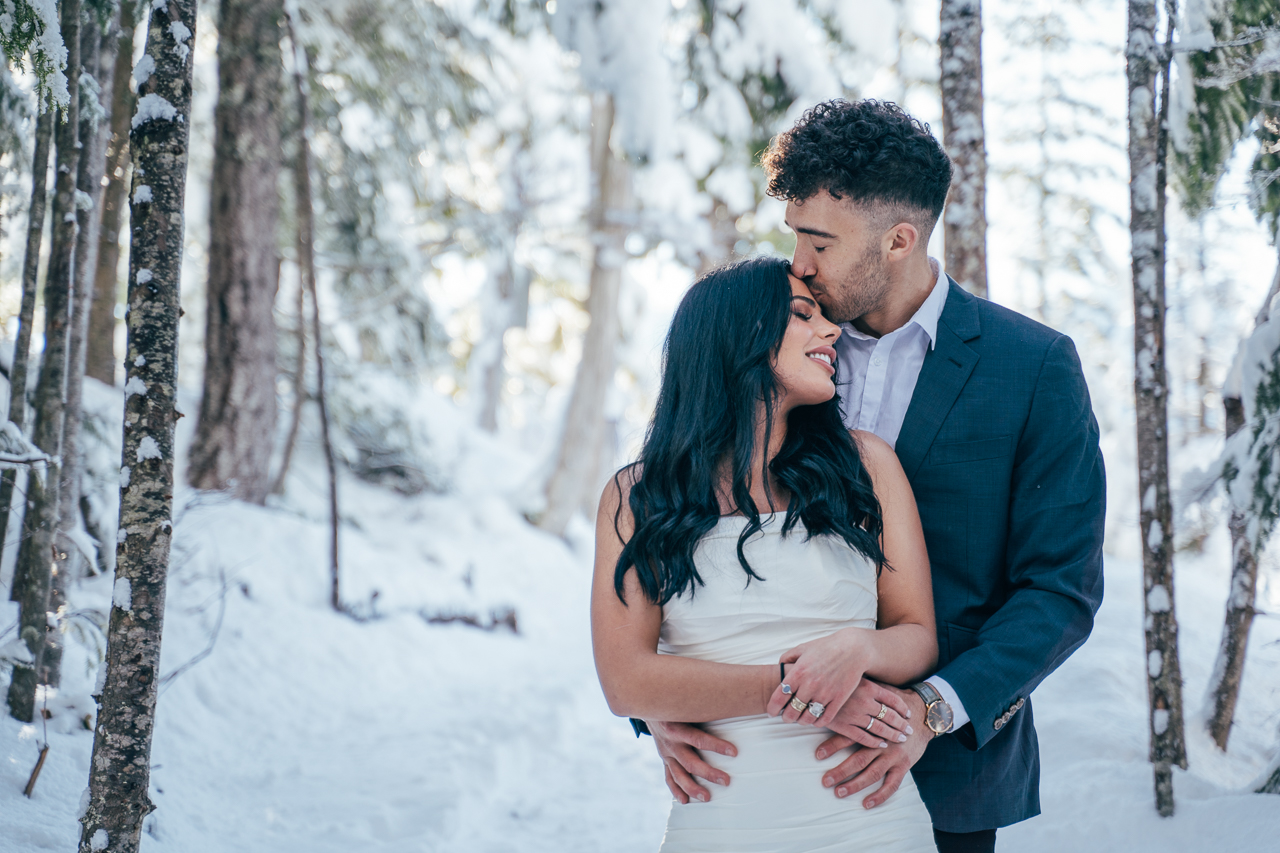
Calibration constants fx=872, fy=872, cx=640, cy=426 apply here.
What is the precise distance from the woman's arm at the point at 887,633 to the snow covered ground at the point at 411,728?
1547 millimetres

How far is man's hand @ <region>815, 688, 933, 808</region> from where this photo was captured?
1.80m

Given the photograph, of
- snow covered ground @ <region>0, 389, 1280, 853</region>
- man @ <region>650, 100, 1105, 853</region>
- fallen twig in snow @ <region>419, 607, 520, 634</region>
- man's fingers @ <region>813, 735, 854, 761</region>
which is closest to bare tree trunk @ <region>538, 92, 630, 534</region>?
fallen twig in snow @ <region>419, 607, 520, 634</region>

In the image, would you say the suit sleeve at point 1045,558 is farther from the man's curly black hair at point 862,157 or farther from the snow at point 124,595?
the snow at point 124,595

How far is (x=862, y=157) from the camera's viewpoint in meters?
2.25

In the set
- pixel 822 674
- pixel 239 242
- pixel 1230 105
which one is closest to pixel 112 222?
pixel 239 242

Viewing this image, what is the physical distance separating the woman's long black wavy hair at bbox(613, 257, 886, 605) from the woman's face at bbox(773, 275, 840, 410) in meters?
0.03

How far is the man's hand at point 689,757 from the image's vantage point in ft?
6.07

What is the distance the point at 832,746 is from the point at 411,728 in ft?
13.4

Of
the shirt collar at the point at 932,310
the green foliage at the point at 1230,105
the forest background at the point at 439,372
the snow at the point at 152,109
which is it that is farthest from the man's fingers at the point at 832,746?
the green foliage at the point at 1230,105

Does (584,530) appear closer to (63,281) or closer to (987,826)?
(63,281)

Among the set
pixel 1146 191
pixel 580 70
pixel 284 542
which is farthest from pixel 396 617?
pixel 1146 191

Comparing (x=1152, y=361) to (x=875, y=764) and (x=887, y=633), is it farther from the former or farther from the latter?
(x=875, y=764)

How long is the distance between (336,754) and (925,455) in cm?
386

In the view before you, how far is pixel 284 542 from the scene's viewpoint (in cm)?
657
